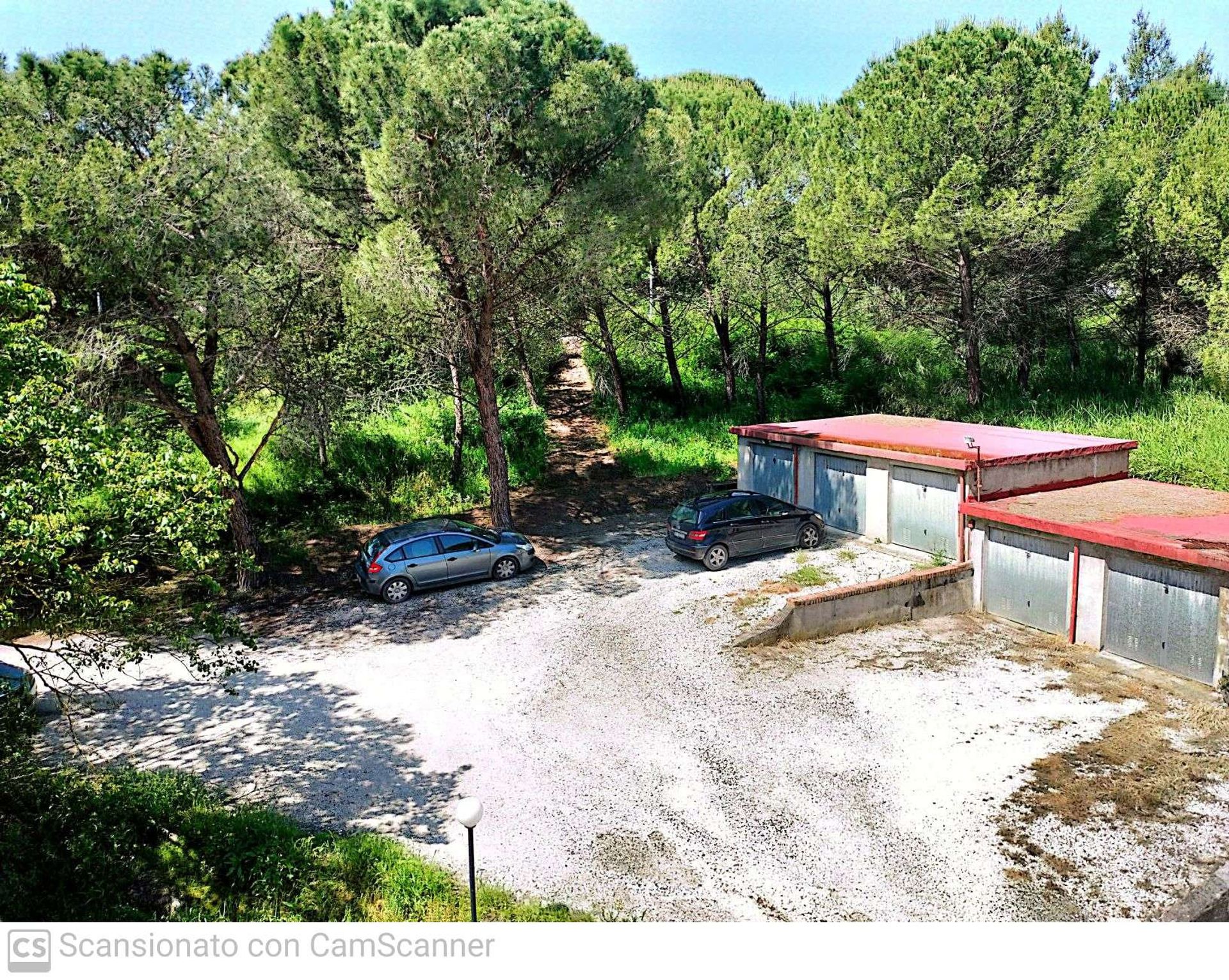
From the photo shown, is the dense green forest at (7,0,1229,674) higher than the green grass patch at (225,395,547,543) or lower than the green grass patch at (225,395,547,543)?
higher

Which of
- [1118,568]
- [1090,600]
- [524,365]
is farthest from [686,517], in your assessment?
[524,365]

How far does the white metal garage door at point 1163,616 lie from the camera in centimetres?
1168

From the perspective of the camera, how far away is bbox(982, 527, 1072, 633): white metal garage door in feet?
45.0

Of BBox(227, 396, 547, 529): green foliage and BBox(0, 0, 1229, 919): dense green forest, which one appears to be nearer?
BBox(0, 0, 1229, 919): dense green forest

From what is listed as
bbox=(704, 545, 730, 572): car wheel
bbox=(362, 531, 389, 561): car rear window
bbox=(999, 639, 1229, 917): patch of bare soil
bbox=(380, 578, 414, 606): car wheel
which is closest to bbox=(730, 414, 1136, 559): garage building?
bbox=(704, 545, 730, 572): car wheel

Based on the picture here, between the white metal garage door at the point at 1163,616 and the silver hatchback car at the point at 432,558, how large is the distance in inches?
435

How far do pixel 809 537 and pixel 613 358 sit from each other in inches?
532

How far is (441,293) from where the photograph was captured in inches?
687

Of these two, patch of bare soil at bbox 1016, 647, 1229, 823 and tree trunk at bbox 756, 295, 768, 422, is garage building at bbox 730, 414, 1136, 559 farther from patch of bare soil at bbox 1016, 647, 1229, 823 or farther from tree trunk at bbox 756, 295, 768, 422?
tree trunk at bbox 756, 295, 768, 422

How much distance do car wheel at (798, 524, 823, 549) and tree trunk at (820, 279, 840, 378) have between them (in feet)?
46.6

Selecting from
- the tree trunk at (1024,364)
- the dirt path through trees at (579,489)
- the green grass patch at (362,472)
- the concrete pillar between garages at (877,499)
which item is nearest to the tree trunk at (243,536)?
the green grass patch at (362,472)

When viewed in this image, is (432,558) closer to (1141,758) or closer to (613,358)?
(1141,758)

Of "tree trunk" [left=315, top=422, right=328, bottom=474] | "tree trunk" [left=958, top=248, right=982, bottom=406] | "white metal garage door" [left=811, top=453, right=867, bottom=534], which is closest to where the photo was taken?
"white metal garage door" [left=811, top=453, right=867, bottom=534]

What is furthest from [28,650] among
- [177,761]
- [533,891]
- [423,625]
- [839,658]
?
[839,658]
